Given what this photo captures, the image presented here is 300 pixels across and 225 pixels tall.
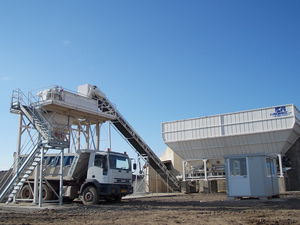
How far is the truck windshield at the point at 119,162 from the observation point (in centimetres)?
1734

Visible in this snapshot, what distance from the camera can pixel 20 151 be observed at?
2052 cm

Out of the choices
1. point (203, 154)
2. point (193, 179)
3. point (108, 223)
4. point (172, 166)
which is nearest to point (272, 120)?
point (203, 154)

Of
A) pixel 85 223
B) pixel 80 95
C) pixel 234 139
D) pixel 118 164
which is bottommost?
pixel 85 223

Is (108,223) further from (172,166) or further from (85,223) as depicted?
(172,166)

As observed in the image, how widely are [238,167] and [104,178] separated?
7.37m

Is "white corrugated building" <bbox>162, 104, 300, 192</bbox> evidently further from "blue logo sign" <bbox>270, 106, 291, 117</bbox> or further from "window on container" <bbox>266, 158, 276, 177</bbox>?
"window on container" <bbox>266, 158, 276, 177</bbox>

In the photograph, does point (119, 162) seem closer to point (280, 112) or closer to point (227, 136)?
point (227, 136)

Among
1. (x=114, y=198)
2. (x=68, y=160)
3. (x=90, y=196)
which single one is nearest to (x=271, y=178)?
(x=114, y=198)

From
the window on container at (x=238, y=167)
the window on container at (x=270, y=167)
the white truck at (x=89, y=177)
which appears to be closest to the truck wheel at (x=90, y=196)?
the white truck at (x=89, y=177)

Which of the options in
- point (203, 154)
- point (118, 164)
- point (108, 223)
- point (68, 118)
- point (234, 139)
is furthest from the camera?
point (203, 154)

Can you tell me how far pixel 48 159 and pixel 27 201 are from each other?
2.42 meters

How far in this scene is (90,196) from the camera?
1688 centimetres

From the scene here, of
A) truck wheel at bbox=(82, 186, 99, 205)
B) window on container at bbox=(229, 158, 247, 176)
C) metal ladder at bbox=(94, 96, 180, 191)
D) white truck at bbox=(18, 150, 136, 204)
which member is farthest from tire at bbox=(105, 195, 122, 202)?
metal ladder at bbox=(94, 96, 180, 191)

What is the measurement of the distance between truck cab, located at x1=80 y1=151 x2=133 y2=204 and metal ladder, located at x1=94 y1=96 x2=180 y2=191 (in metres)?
9.23
